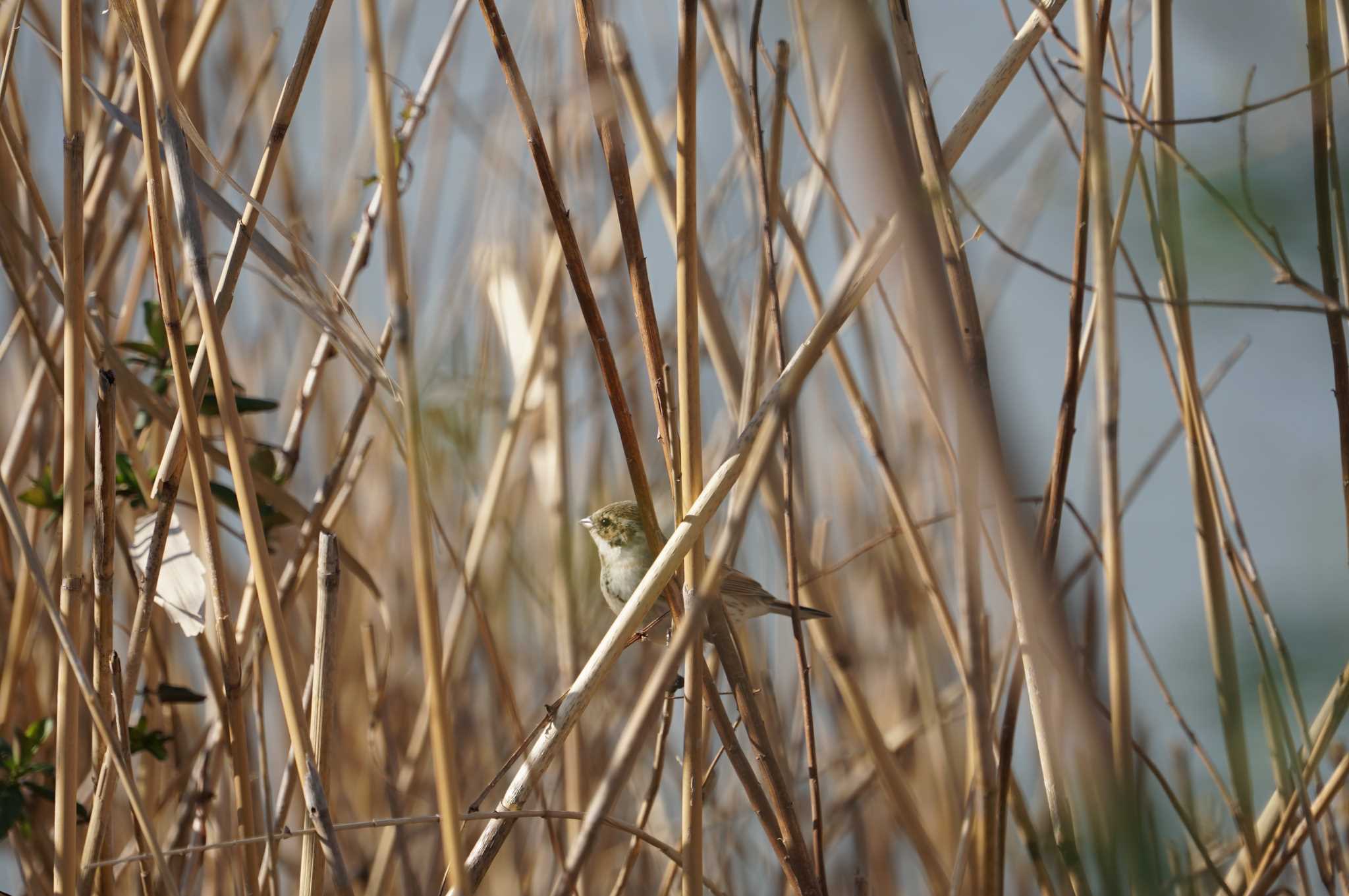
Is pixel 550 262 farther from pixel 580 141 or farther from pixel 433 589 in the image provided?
pixel 433 589

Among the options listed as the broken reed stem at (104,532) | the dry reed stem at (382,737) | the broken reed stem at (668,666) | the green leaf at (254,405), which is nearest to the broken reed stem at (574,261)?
the broken reed stem at (668,666)

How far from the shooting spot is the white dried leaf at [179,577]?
3.74 feet

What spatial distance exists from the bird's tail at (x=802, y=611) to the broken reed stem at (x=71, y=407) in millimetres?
700

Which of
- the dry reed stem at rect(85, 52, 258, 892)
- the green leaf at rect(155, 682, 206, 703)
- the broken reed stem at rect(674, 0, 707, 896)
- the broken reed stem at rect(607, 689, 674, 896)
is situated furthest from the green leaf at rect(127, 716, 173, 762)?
the broken reed stem at rect(674, 0, 707, 896)

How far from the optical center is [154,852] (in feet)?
2.66

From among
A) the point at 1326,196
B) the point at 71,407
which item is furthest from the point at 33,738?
the point at 1326,196

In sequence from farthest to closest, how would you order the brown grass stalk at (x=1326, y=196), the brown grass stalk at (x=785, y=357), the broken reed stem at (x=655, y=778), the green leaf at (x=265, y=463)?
the green leaf at (x=265, y=463)
the broken reed stem at (x=655, y=778)
the brown grass stalk at (x=785, y=357)
the brown grass stalk at (x=1326, y=196)

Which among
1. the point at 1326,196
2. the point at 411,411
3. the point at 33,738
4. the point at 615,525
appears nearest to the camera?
the point at 411,411

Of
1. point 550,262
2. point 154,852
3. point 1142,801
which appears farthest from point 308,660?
point 1142,801

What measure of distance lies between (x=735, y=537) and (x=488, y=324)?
4.81ft

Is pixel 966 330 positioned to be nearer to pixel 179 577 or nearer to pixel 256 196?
pixel 256 196

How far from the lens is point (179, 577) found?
1234mm

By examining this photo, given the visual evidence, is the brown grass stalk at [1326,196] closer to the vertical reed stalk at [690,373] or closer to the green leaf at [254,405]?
the vertical reed stalk at [690,373]

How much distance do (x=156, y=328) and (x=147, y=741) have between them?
54cm
